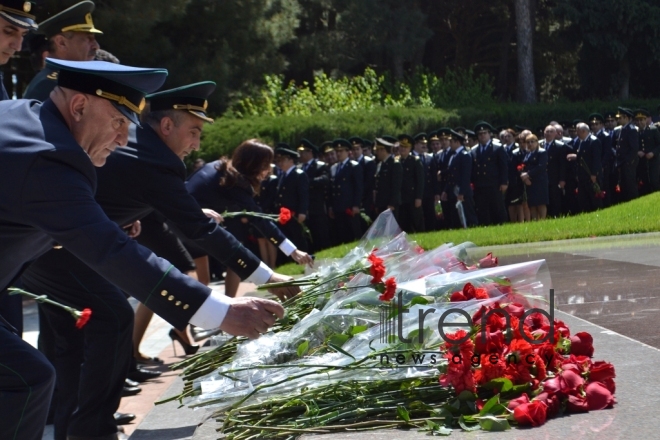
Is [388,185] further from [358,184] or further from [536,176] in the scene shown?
[536,176]

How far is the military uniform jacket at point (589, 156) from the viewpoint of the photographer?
17.0 metres

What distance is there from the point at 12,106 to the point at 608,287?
400 cm

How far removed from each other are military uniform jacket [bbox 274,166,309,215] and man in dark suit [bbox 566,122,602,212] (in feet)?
15.8

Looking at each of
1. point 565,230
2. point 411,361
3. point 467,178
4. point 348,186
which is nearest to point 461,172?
point 467,178

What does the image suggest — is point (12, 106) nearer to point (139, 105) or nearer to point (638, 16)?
point (139, 105)

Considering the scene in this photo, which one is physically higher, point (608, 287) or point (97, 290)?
point (97, 290)

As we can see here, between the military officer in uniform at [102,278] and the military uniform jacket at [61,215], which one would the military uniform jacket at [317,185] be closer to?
the military officer in uniform at [102,278]

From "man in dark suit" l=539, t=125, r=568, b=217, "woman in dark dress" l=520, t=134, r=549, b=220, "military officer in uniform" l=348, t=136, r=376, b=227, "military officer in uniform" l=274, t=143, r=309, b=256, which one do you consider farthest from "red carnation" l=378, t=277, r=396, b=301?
"man in dark suit" l=539, t=125, r=568, b=217

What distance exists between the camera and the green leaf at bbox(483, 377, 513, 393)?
3441mm

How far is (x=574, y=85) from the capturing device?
3925 centimetres

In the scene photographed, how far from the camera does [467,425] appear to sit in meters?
3.34

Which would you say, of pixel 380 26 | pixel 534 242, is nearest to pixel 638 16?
pixel 380 26

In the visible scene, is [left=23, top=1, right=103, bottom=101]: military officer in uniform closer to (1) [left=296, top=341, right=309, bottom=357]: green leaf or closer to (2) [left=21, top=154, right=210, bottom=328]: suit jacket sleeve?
(1) [left=296, top=341, right=309, bottom=357]: green leaf

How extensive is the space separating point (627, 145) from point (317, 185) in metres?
5.43
